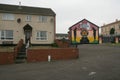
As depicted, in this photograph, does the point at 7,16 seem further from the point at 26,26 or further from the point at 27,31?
the point at 27,31

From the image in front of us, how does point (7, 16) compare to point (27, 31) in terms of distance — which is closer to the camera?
point (7, 16)

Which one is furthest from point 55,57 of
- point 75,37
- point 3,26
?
point 3,26

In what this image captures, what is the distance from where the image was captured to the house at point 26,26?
2570 centimetres

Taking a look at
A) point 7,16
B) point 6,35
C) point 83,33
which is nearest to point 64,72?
point 83,33

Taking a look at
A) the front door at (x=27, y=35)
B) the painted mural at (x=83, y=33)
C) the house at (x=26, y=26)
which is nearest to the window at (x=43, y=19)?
the house at (x=26, y=26)

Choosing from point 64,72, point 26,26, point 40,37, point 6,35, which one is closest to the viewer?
point 64,72

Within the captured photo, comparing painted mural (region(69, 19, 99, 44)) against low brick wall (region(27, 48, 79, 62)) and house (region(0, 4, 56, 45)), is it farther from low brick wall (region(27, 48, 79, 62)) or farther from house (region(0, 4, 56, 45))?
house (region(0, 4, 56, 45))

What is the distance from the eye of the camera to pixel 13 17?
1030 inches

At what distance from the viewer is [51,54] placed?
1628cm

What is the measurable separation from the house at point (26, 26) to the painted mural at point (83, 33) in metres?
19.0

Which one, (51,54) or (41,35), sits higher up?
(41,35)

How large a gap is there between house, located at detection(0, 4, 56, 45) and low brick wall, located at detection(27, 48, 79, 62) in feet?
36.5

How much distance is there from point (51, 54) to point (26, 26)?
11731 millimetres

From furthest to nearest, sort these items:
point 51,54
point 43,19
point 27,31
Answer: point 43,19
point 27,31
point 51,54
